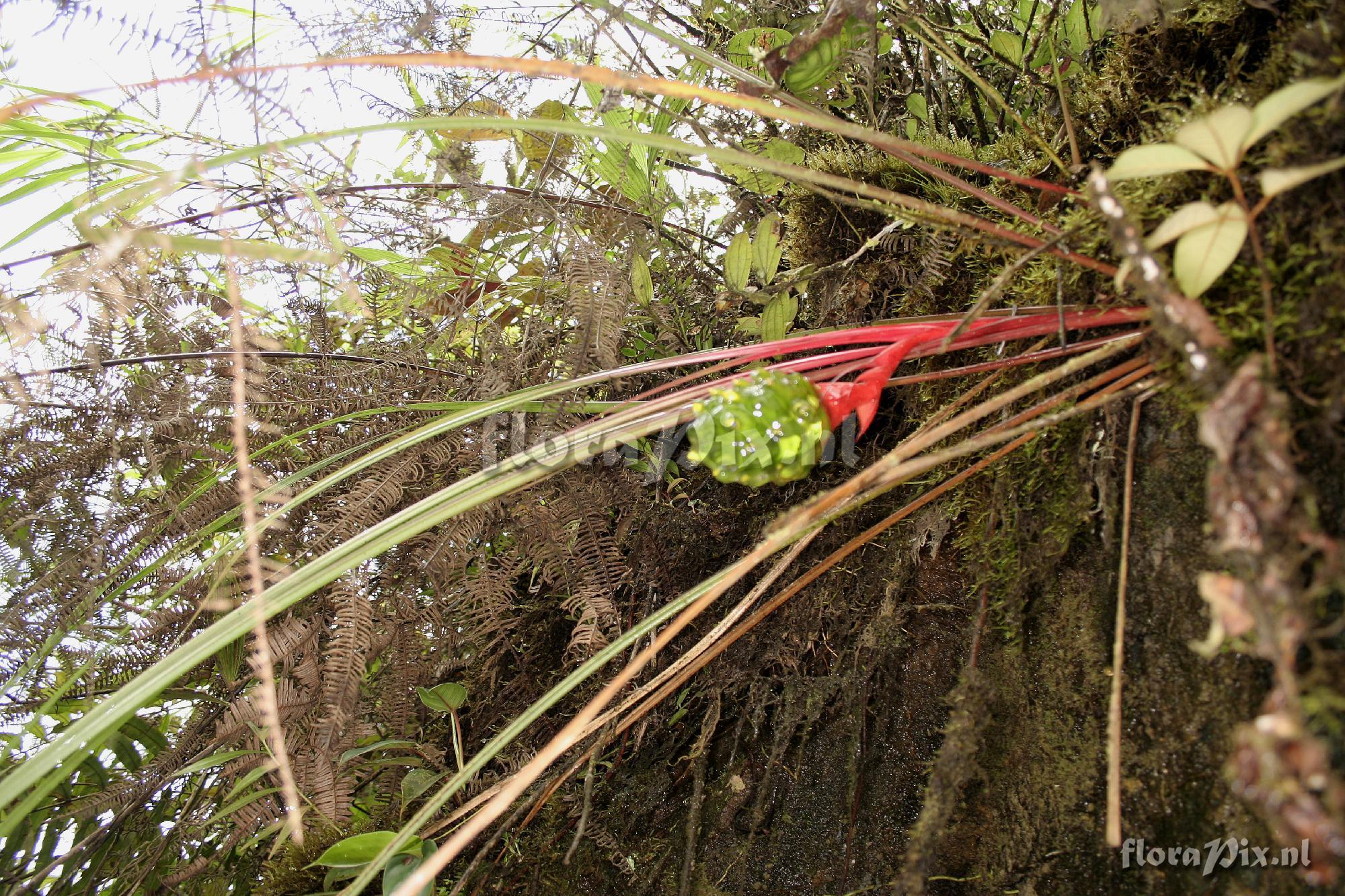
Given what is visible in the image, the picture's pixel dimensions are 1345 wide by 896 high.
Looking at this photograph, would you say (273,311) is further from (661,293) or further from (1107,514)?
(1107,514)

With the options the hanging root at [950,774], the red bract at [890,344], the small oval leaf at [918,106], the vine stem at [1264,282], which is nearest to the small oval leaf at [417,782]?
the hanging root at [950,774]

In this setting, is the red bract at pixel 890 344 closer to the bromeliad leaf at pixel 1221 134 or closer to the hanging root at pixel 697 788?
the bromeliad leaf at pixel 1221 134

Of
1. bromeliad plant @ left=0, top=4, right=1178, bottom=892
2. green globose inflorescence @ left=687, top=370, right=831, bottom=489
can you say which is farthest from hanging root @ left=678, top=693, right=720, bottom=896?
green globose inflorescence @ left=687, top=370, right=831, bottom=489

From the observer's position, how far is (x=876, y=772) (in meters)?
0.80

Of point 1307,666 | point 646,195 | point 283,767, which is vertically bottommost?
point 283,767

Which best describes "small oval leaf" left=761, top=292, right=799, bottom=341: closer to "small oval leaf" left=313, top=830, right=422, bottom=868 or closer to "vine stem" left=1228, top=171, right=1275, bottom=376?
"vine stem" left=1228, top=171, right=1275, bottom=376

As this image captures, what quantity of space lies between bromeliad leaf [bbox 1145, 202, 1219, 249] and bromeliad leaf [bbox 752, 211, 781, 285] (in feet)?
1.73

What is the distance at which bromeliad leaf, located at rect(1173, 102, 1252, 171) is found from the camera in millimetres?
480

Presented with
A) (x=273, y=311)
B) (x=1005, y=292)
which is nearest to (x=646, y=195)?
(x=1005, y=292)

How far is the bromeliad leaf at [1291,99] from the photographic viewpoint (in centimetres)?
43

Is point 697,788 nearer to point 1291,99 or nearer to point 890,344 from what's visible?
point 890,344

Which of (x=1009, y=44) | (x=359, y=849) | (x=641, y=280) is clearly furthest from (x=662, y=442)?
(x=1009, y=44)

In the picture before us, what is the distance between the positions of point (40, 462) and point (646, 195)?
0.96m

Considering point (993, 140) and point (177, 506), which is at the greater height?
point (993, 140)
